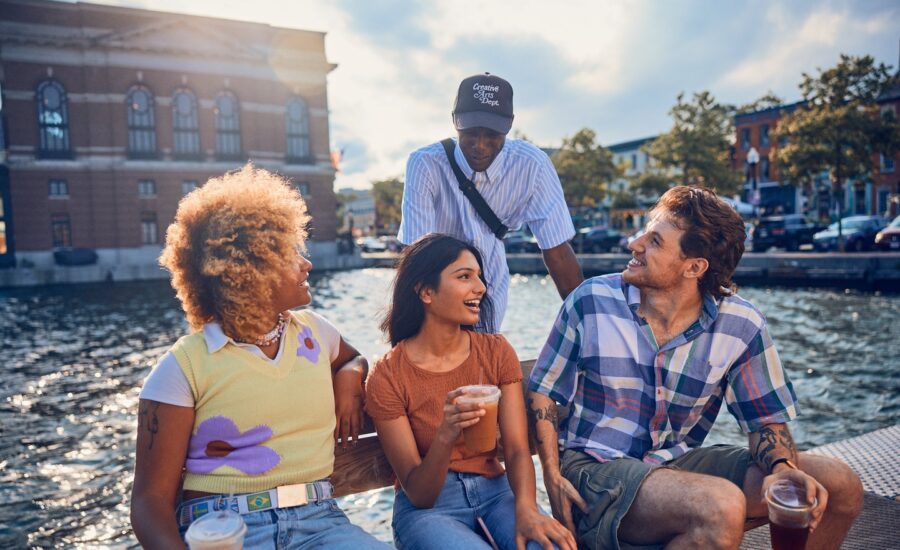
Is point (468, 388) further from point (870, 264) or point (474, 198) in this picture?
point (870, 264)

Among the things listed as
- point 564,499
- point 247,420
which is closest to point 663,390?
point 564,499

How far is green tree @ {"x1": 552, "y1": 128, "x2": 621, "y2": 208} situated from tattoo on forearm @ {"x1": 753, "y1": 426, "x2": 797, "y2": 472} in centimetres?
4132

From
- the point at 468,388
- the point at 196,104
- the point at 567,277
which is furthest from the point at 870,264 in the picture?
the point at 196,104

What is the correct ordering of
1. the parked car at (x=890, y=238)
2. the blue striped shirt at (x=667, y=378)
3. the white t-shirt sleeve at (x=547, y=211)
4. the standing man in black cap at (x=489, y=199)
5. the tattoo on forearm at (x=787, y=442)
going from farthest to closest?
the parked car at (x=890, y=238) → the white t-shirt sleeve at (x=547, y=211) → the standing man in black cap at (x=489, y=199) → the blue striped shirt at (x=667, y=378) → the tattoo on forearm at (x=787, y=442)

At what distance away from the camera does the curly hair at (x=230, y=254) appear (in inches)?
82.7

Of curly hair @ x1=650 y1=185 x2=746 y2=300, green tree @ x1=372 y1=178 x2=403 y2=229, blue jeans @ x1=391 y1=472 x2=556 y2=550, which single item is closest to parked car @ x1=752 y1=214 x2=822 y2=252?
curly hair @ x1=650 y1=185 x2=746 y2=300

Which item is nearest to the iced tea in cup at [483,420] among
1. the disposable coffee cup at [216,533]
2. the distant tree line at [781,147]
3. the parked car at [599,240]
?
the disposable coffee cup at [216,533]

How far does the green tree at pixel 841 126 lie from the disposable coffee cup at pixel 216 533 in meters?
27.9

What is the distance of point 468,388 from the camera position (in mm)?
2018

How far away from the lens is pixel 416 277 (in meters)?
2.48

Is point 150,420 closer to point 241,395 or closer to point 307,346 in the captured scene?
point 241,395

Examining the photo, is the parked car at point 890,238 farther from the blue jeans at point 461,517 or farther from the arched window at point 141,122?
the arched window at point 141,122

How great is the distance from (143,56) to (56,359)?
3095 cm

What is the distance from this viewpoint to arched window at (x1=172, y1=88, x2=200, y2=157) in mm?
40594
